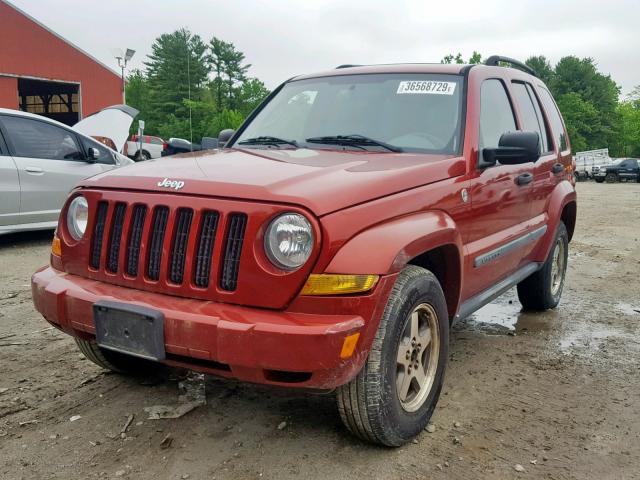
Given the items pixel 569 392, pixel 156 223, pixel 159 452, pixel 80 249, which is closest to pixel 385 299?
pixel 156 223

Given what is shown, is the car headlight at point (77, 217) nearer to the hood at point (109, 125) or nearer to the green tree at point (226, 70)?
the hood at point (109, 125)

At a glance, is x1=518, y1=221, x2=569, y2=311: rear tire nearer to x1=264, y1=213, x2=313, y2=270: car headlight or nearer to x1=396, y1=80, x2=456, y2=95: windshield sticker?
x1=396, y1=80, x2=456, y2=95: windshield sticker

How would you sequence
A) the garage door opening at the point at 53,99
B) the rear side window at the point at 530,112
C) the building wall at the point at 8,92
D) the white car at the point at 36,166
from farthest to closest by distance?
the garage door opening at the point at 53,99
the building wall at the point at 8,92
the white car at the point at 36,166
the rear side window at the point at 530,112

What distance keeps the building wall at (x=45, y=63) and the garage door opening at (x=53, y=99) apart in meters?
0.61

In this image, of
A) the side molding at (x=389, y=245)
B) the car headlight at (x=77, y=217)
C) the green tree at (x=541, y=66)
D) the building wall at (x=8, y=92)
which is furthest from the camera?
the green tree at (x=541, y=66)

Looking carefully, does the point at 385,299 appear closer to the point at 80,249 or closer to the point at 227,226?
the point at 227,226

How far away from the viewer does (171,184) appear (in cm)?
A: 269

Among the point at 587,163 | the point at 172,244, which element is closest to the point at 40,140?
the point at 172,244

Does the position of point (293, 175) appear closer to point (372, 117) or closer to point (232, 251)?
point (232, 251)

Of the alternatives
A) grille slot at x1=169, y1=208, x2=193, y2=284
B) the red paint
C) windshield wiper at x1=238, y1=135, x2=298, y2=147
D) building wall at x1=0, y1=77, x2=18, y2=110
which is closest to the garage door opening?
building wall at x1=0, y1=77, x2=18, y2=110

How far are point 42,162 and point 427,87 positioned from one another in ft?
18.0

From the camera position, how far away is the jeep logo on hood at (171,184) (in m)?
2.66

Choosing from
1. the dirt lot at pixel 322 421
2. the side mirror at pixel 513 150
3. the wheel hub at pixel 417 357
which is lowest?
the dirt lot at pixel 322 421

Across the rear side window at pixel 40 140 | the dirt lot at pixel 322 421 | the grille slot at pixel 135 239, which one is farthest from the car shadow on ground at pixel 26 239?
the grille slot at pixel 135 239
